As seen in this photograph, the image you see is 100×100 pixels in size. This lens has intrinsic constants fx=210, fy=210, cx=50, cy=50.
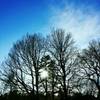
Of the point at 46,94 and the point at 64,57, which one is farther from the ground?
the point at 64,57

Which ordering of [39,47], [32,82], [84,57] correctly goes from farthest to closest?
[84,57]
[39,47]
[32,82]

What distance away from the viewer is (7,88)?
34812 millimetres

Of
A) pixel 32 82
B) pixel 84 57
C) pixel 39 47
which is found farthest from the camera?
pixel 84 57

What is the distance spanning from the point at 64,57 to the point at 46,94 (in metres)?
6.84

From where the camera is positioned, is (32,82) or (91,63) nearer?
(32,82)

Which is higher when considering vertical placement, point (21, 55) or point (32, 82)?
point (21, 55)

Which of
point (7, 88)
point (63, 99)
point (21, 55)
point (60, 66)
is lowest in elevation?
point (63, 99)

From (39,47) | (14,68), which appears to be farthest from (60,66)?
(14,68)

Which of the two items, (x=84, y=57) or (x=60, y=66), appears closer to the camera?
(x=60, y=66)

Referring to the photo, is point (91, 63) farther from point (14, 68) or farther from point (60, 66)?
point (14, 68)

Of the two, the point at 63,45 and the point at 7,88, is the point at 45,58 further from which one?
the point at 7,88

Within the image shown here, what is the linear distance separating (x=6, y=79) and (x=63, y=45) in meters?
10.3

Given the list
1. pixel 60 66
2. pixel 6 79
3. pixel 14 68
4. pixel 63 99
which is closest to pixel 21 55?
pixel 14 68

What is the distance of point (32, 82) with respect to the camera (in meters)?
31.7
